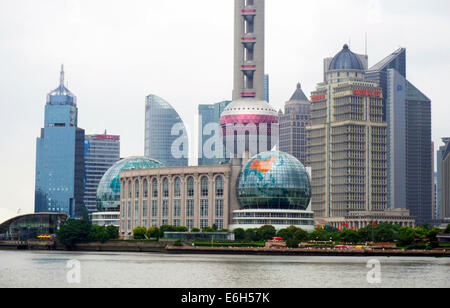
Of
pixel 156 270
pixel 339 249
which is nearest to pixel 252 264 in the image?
pixel 156 270

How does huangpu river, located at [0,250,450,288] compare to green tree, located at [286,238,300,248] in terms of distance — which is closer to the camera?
huangpu river, located at [0,250,450,288]

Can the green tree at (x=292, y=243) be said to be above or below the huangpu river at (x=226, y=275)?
above

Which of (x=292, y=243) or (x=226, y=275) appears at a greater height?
(x=292, y=243)

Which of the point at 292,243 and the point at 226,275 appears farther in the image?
the point at 292,243

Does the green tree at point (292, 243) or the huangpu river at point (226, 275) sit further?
the green tree at point (292, 243)

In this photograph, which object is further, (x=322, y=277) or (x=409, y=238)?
(x=409, y=238)

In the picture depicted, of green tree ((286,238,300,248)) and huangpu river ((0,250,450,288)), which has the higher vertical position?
green tree ((286,238,300,248))

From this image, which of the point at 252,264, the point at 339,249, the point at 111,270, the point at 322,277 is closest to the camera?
the point at 322,277

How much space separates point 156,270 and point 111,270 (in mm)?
6398
